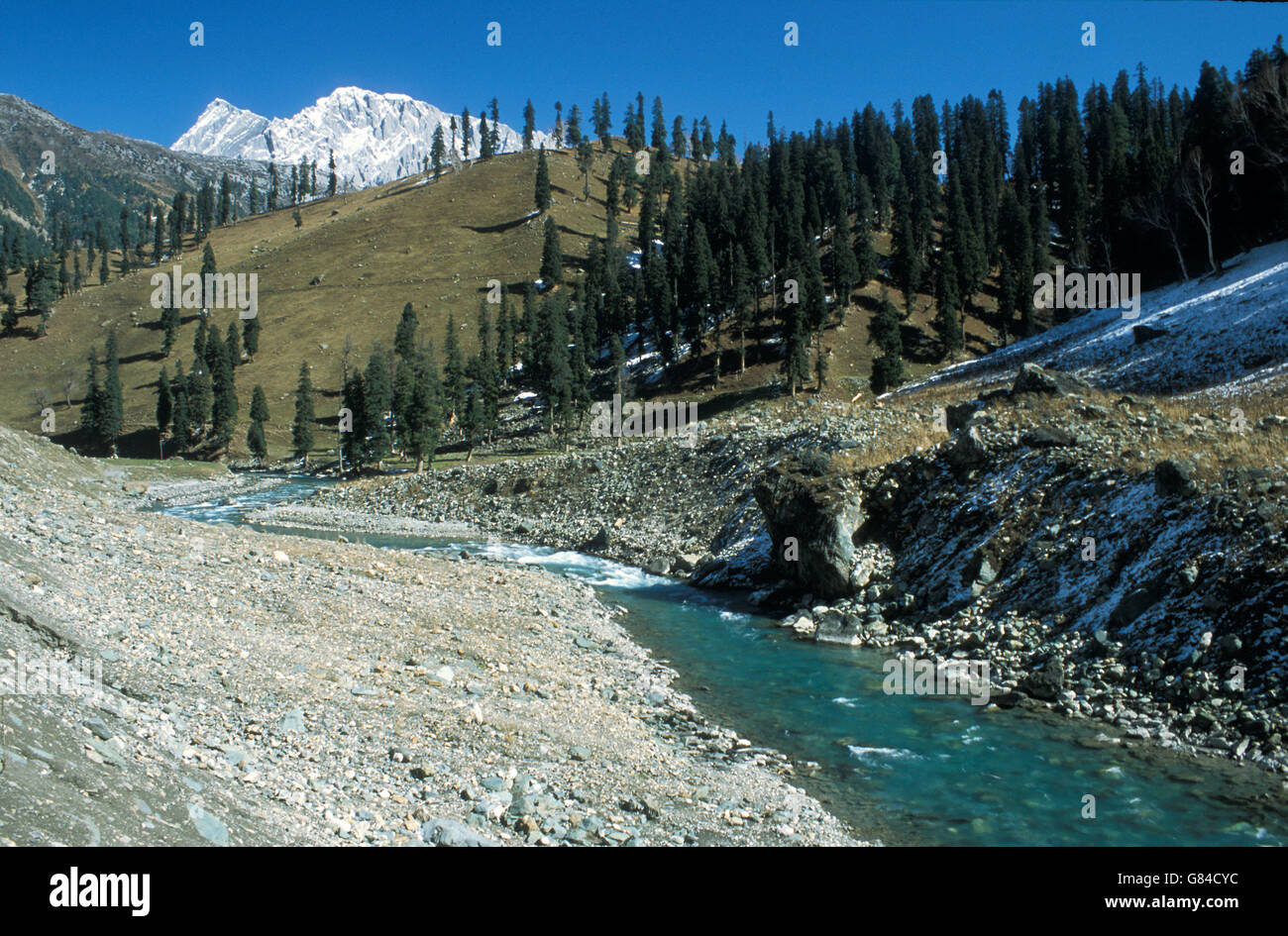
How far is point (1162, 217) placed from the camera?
72.0 metres

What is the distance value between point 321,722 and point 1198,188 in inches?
3292

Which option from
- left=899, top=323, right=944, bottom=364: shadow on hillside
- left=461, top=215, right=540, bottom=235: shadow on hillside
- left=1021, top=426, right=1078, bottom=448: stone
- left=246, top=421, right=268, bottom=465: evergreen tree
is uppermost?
left=461, top=215, right=540, bottom=235: shadow on hillside

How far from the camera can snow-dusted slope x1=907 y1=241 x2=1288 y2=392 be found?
41.5m

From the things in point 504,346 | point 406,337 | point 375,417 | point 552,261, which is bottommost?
point 375,417

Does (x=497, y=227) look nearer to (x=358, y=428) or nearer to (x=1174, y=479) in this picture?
(x=358, y=428)

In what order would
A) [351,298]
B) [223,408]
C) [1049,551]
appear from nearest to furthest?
[1049,551]
[223,408]
[351,298]

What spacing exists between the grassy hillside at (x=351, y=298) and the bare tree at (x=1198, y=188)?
22598 mm

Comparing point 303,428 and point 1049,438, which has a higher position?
point 303,428

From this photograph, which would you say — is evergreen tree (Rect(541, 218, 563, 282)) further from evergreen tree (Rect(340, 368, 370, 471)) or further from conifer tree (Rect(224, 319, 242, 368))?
evergreen tree (Rect(340, 368, 370, 471))

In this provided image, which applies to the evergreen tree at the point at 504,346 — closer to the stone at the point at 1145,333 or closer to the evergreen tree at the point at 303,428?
the evergreen tree at the point at 303,428

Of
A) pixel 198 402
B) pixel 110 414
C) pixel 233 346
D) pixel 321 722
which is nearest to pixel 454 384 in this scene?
pixel 198 402

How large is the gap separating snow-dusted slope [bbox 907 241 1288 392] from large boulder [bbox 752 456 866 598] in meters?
23.0

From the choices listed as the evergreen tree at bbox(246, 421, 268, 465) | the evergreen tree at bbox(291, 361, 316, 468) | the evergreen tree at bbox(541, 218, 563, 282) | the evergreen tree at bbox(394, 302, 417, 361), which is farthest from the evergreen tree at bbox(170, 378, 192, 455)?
the evergreen tree at bbox(541, 218, 563, 282)

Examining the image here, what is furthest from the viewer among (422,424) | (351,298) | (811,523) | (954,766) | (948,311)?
(351,298)
